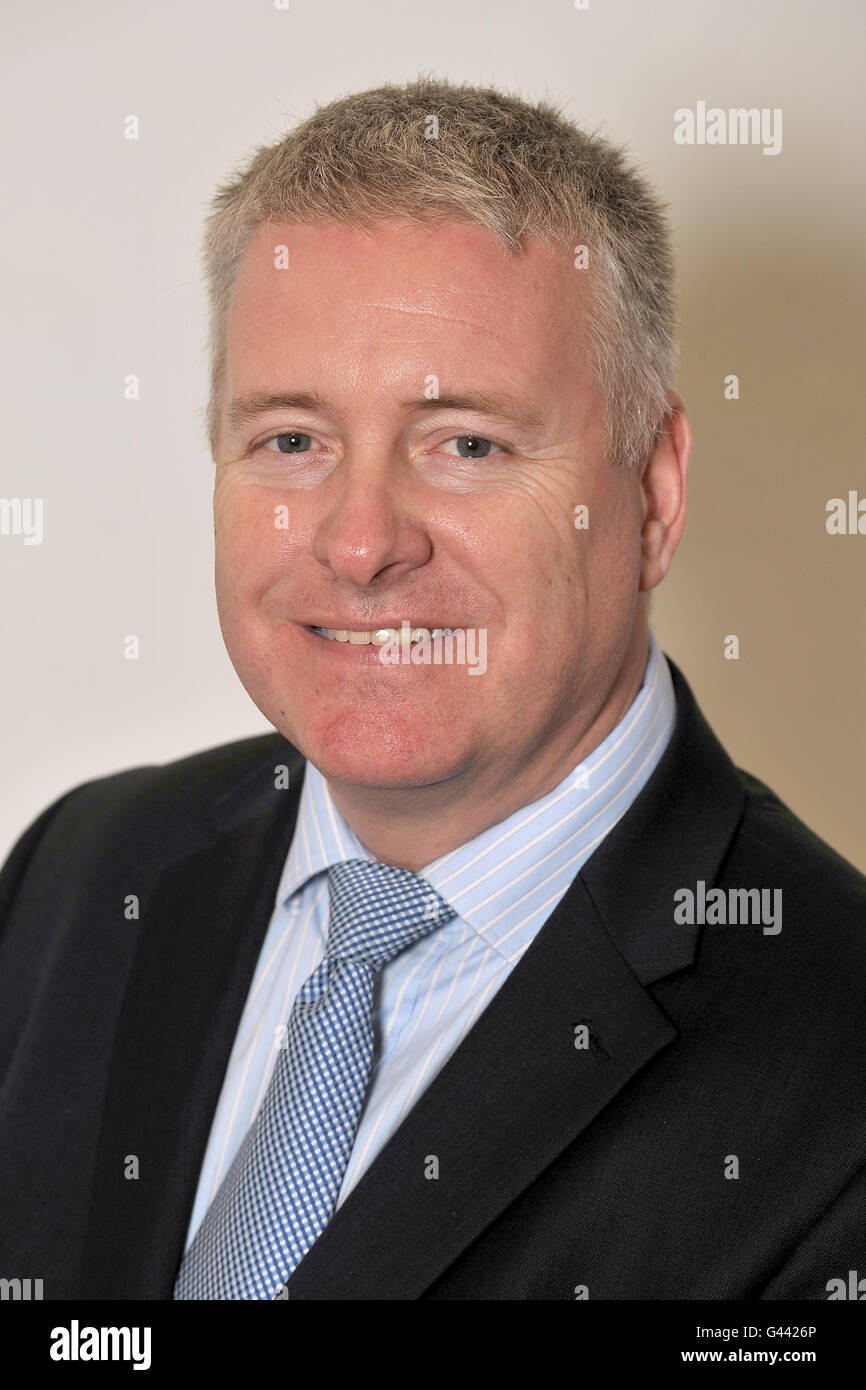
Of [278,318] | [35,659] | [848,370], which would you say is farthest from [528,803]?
[35,659]

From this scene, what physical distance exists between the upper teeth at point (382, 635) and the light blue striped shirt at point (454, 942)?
318 mm

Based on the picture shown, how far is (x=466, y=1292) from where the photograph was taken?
6.70 feet

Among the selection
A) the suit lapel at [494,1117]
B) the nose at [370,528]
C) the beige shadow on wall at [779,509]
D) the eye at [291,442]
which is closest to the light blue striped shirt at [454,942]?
the suit lapel at [494,1117]

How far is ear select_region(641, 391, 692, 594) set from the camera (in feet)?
8.19

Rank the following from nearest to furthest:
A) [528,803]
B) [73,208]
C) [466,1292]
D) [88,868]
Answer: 1. [466,1292]
2. [528,803]
3. [88,868]
4. [73,208]

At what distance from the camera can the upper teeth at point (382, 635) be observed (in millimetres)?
2248

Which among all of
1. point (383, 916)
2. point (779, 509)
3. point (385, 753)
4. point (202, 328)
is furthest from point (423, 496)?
point (202, 328)

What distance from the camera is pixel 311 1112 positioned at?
7.29 ft

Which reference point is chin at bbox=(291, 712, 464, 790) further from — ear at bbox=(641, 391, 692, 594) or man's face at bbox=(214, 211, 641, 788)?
ear at bbox=(641, 391, 692, 594)

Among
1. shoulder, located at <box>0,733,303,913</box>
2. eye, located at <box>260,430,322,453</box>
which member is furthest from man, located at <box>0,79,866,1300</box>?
shoulder, located at <box>0,733,303,913</box>

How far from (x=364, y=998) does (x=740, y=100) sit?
7.20 ft

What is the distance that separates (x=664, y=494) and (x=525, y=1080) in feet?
3.17

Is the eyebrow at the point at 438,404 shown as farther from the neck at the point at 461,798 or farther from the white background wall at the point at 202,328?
the white background wall at the point at 202,328

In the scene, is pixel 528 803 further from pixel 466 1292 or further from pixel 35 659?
pixel 35 659
